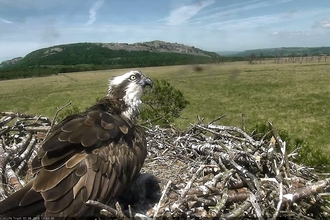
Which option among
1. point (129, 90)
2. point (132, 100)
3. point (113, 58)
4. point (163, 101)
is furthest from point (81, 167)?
point (113, 58)

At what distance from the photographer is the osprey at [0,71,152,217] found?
3.23 meters

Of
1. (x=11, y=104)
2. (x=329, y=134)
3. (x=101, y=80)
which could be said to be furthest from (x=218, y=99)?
(x=101, y=80)

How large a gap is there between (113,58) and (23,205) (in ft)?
202

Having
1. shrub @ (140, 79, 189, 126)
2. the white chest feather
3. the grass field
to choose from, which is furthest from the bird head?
the grass field

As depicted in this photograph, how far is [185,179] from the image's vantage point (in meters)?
4.96

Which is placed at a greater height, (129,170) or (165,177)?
(129,170)

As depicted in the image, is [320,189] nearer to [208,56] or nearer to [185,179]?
[185,179]

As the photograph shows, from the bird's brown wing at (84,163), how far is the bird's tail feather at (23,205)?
0.07ft

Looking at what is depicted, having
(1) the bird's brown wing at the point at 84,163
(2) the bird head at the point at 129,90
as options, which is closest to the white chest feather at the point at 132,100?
(2) the bird head at the point at 129,90

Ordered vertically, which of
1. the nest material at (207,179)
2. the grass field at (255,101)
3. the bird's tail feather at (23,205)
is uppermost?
the bird's tail feather at (23,205)

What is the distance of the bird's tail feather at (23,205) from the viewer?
3113mm

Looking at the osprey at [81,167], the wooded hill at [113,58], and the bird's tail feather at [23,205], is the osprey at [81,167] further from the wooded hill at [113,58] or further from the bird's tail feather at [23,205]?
the wooded hill at [113,58]

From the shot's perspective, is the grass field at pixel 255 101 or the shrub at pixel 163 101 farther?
the grass field at pixel 255 101

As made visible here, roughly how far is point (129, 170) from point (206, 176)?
149cm
